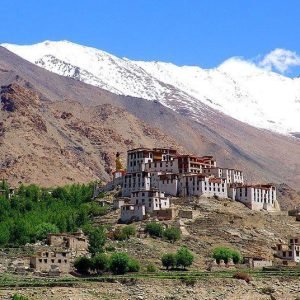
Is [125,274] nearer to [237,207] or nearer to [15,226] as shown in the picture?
[15,226]

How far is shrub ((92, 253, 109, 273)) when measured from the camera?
9769 centimetres

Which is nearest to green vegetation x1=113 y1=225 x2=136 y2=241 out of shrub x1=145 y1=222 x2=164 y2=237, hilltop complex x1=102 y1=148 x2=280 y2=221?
shrub x1=145 y1=222 x2=164 y2=237

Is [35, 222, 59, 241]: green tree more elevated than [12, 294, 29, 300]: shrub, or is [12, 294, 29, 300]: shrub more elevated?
[35, 222, 59, 241]: green tree

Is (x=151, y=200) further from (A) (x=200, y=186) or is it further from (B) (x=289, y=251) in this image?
(B) (x=289, y=251)

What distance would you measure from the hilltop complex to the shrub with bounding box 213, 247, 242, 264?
1314cm

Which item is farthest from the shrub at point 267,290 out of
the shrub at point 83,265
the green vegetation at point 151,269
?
the shrub at point 83,265

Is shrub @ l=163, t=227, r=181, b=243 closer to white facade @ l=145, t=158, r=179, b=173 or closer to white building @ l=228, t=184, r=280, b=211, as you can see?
white building @ l=228, t=184, r=280, b=211

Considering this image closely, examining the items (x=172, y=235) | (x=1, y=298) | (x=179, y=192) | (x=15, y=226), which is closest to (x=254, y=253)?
(x=172, y=235)

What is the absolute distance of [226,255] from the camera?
10544 cm

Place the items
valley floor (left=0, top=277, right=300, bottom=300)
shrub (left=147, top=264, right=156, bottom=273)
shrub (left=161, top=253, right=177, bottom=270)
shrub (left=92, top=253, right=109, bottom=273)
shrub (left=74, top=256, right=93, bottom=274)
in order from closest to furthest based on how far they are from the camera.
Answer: valley floor (left=0, top=277, right=300, bottom=300), shrub (left=92, top=253, right=109, bottom=273), shrub (left=74, top=256, right=93, bottom=274), shrub (left=147, top=264, right=156, bottom=273), shrub (left=161, top=253, right=177, bottom=270)

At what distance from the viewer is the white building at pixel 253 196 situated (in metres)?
127

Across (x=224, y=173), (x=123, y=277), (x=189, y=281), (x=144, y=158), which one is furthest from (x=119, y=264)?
(x=224, y=173)

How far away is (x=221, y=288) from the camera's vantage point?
94.2 m

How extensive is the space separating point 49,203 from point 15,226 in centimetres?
1903
